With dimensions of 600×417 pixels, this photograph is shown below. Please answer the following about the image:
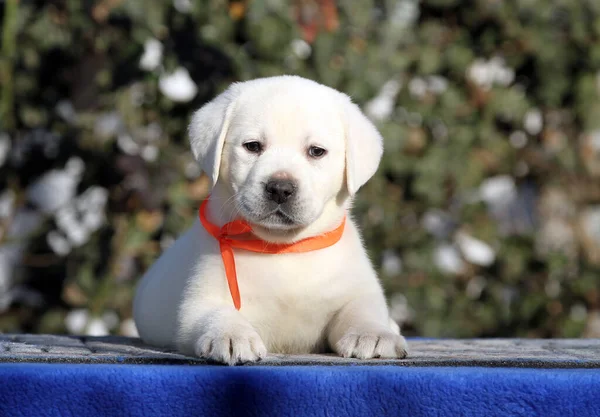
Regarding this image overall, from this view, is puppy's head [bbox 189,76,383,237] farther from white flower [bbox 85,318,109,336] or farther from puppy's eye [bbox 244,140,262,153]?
white flower [bbox 85,318,109,336]

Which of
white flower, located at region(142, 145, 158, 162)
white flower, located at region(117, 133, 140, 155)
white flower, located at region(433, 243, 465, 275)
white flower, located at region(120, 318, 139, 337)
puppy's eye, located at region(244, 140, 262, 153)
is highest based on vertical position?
puppy's eye, located at region(244, 140, 262, 153)

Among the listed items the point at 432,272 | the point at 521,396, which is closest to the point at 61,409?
the point at 521,396

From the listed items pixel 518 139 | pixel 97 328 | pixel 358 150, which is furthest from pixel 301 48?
pixel 358 150

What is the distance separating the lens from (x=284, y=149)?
10.2 ft

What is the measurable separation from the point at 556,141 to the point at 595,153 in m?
0.35

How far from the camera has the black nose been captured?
2998 millimetres

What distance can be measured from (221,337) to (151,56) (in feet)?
11.5

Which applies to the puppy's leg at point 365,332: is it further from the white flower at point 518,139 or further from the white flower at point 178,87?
the white flower at point 518,139

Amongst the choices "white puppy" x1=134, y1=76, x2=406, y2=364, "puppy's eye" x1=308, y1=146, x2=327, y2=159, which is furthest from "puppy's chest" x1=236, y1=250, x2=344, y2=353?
"puppy's eye" x1=308, y1=146, x2=327, y2=159

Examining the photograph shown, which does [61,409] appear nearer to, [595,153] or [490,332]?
[490,332]

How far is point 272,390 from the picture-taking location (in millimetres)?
2242

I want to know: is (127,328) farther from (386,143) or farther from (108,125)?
(386,143)

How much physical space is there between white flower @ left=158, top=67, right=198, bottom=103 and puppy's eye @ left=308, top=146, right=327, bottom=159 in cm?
231

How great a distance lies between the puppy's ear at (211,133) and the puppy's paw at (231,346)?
0.72m
